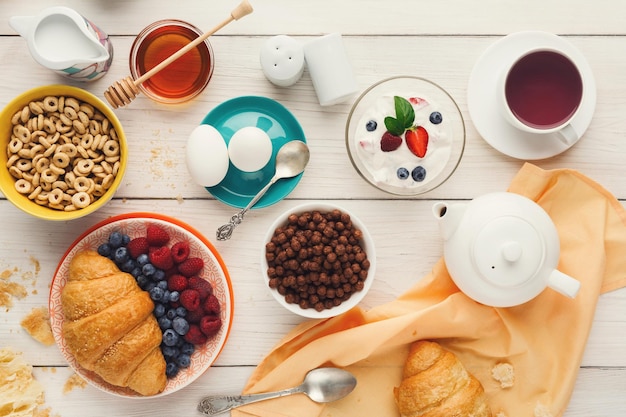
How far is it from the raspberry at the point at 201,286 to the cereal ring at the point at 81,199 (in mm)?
266

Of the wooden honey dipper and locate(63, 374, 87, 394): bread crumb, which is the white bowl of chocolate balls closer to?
the wooden honey dipper

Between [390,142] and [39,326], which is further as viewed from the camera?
[39,326]

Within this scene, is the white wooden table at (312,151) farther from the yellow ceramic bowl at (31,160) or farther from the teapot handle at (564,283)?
the teapot handle at (564,283)

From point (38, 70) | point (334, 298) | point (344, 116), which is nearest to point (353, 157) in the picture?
point (344, 116)

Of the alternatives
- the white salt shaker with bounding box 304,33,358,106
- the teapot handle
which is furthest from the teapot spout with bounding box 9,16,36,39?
the teapot handle

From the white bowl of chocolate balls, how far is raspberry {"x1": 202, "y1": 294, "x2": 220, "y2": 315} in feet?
0.41

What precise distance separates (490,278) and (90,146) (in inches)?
33.2

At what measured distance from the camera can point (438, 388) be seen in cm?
127

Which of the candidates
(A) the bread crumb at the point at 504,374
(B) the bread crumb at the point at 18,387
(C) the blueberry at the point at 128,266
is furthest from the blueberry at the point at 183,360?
(A) the bread crumb at the point at 504,374

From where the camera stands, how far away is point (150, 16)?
4.42 ft

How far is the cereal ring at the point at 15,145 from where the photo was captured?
1238 mm

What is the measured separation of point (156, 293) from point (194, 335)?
120 mm

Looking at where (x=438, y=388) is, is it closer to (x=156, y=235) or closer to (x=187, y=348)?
(x=187, y=348)

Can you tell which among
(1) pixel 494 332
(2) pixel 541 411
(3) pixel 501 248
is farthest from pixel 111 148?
(2) pixel 541 411
